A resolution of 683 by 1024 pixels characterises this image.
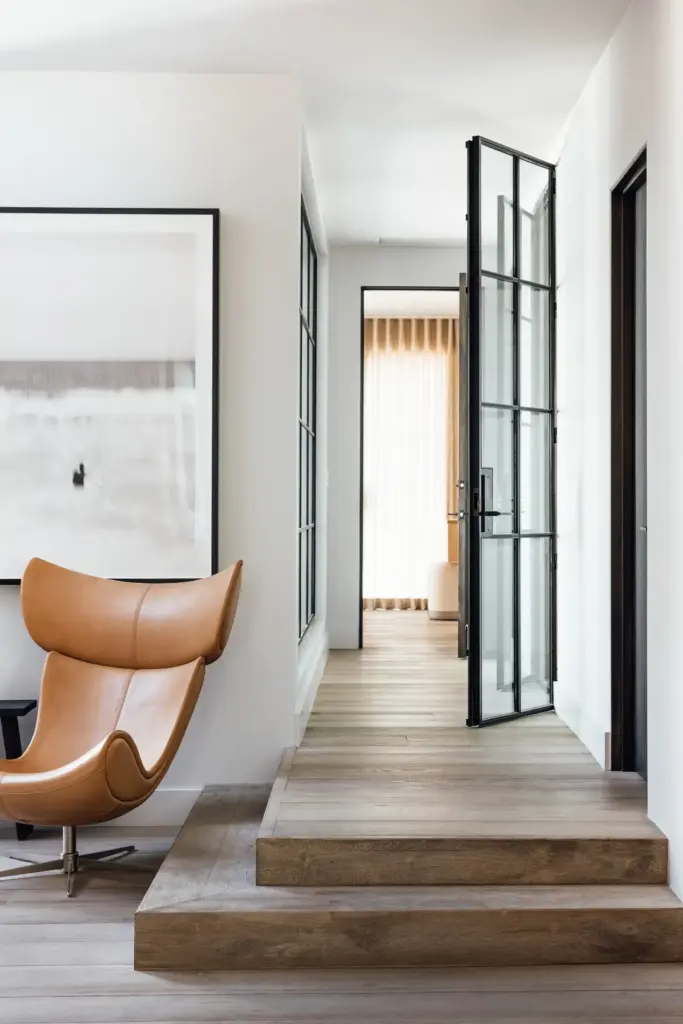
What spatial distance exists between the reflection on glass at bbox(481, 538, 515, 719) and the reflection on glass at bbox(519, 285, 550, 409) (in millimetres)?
662

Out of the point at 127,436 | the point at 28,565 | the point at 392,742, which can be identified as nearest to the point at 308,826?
the point at 392,742

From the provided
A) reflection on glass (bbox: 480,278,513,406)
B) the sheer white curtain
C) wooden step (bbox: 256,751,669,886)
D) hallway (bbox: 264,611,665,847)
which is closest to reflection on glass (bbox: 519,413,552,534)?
reflection on glass (bbox: 480,278,513,406)

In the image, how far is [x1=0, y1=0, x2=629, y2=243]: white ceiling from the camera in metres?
2.83

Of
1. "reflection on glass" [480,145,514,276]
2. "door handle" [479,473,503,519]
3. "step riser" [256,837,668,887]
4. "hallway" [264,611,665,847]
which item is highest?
"reflection on glass" [480,145,514,276]

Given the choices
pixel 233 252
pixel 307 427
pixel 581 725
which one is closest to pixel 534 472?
pixel 581 725

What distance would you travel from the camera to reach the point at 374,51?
3.10 m

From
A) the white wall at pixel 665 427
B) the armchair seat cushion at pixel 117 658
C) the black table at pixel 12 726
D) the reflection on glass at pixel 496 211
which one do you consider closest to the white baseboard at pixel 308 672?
the armchair seat cushion at pixel 117 658

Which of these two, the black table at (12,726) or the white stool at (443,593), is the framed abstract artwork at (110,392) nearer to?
the black table at (12,726)

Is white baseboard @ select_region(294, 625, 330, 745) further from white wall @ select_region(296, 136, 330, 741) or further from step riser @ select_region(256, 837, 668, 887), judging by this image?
step riser @ select_region(256, 837, 668, 887)

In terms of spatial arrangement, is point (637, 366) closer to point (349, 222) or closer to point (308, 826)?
point (308, 826)

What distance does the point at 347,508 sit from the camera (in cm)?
569

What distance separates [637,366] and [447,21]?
1.32 m

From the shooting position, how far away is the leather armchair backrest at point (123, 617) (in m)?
2.89

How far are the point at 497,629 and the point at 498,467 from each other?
0.67 meters
